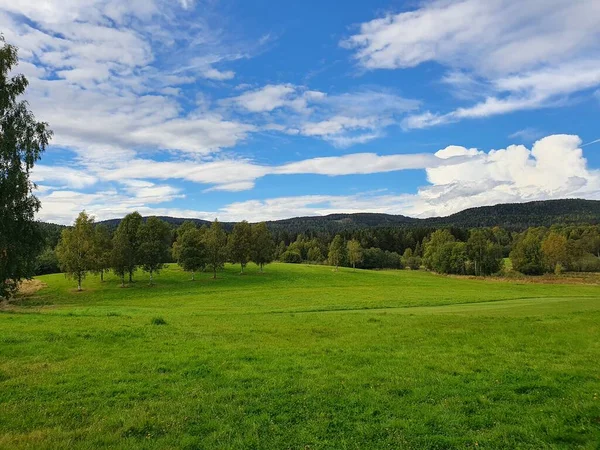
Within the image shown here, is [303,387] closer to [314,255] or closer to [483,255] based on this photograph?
[483,255]

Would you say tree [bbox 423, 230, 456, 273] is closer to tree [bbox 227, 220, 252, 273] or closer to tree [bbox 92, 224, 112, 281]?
tree [bbox 227, 220, 252, 273]

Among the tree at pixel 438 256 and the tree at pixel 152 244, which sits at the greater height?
the tree at pixel 152 244

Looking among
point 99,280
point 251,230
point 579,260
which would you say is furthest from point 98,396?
point 579,260

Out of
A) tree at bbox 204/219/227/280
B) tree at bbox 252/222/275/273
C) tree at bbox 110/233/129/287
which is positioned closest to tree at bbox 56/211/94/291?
tree at bbox 110/233/129/287

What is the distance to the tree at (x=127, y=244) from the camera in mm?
70562

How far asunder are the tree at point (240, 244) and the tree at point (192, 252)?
27.7 ft

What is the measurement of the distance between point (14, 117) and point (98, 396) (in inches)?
515

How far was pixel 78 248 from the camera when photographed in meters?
67.3

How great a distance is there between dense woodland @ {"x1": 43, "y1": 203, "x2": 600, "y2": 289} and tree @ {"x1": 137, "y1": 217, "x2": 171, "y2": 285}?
0.54ft

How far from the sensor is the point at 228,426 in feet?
29.9

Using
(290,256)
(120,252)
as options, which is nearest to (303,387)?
(120,252)

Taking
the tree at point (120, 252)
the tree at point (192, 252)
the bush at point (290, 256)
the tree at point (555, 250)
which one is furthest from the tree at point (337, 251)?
the tree at point (555, 250)

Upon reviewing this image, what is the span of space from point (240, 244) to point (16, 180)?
243 feet

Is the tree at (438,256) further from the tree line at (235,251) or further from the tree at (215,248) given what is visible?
the tree at (215,248)
